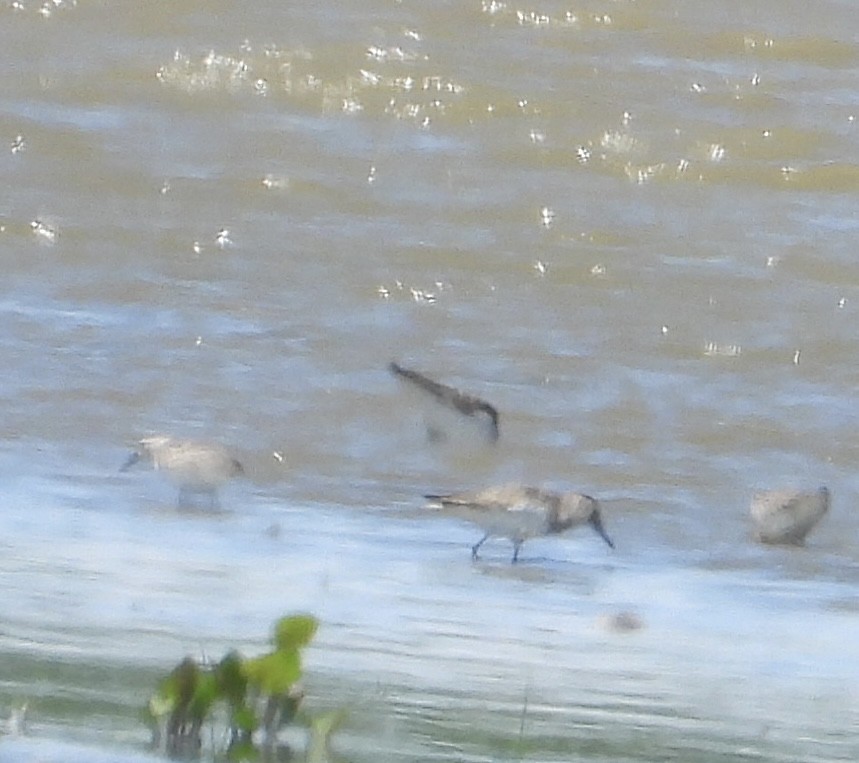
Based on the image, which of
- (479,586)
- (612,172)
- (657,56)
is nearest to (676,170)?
(612,172)

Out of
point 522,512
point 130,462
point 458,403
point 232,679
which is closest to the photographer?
point 232,679

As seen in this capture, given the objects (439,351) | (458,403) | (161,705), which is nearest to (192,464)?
(458,403)

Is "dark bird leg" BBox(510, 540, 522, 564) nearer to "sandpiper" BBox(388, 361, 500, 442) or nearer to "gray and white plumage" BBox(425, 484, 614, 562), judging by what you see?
"gray and white plumage" BBox(425, 484, 614, 562)

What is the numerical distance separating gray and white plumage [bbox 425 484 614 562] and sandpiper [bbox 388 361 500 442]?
0.97 metres

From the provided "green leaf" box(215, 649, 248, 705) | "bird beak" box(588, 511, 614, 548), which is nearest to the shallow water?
"bird beak" box(588, 511, 614, 548)

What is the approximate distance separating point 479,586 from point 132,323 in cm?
337

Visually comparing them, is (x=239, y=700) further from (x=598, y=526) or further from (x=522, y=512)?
(x=598, y=526)

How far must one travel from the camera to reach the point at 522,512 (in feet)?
21.9

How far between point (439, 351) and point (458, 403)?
3.83 ft

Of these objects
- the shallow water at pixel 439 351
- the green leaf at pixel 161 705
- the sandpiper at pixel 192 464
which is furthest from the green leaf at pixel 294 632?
the sandpiper at pixel 192 464

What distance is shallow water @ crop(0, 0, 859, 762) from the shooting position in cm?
518

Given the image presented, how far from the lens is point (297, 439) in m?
8.08

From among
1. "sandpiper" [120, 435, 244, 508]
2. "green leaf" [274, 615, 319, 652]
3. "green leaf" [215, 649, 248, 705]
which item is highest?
"green leaf" [274, 615, 319, 652]

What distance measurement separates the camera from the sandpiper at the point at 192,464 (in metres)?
7.05
